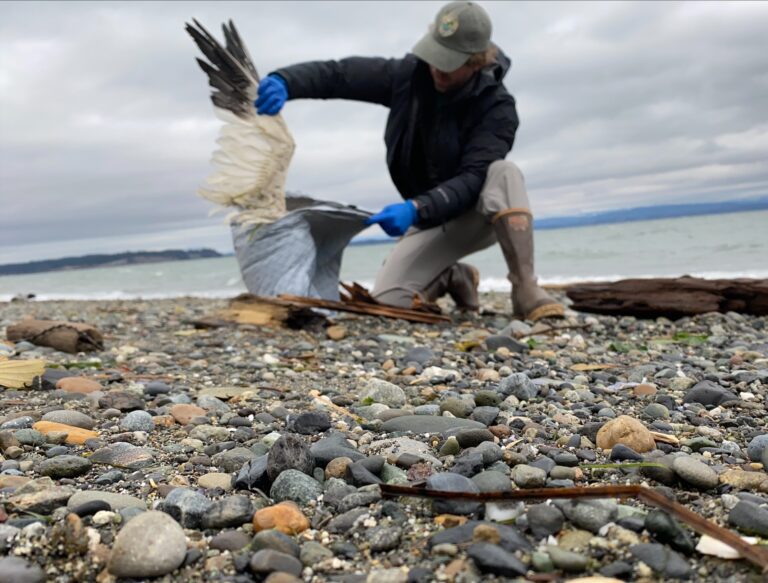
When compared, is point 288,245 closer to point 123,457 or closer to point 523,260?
point 523,260

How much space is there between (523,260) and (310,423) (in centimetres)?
268

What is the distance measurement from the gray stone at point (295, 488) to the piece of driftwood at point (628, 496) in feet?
0.49

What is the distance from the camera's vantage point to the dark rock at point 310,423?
187 centimetres

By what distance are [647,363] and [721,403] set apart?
2.55ft

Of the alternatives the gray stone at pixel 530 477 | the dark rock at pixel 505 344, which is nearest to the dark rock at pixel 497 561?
the gray stone at pixel 530 477

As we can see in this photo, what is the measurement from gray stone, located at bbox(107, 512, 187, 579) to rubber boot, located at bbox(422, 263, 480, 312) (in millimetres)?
3766

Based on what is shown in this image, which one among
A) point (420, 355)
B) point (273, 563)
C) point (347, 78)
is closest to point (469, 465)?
point (273, 563)

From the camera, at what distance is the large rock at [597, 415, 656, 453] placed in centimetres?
164

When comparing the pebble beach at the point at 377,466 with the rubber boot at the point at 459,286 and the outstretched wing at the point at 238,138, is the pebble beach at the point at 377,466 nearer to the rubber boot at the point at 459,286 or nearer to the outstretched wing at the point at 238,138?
the outstretched wing at the point at 238,138

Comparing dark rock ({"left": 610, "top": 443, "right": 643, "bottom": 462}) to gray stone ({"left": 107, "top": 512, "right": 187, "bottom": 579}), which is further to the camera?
dark rock ({"left": 610, "top": 443, "right": 643, "bottom": 462})

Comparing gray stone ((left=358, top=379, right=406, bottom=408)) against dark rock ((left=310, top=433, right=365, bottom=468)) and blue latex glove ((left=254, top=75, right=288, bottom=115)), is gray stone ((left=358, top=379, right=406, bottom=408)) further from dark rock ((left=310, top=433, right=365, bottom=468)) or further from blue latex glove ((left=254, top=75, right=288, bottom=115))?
blue latex glove ((left=254, top=75, right=288, bottom=115))

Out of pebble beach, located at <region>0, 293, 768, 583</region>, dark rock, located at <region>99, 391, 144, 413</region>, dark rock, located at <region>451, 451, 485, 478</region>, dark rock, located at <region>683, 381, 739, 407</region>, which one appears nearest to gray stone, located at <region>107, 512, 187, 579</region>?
pebble beach, located at <region>0, 293, 768, 583</region>

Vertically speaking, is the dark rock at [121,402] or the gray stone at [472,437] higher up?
the gray stone at [472,437]

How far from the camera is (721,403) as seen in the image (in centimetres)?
209
